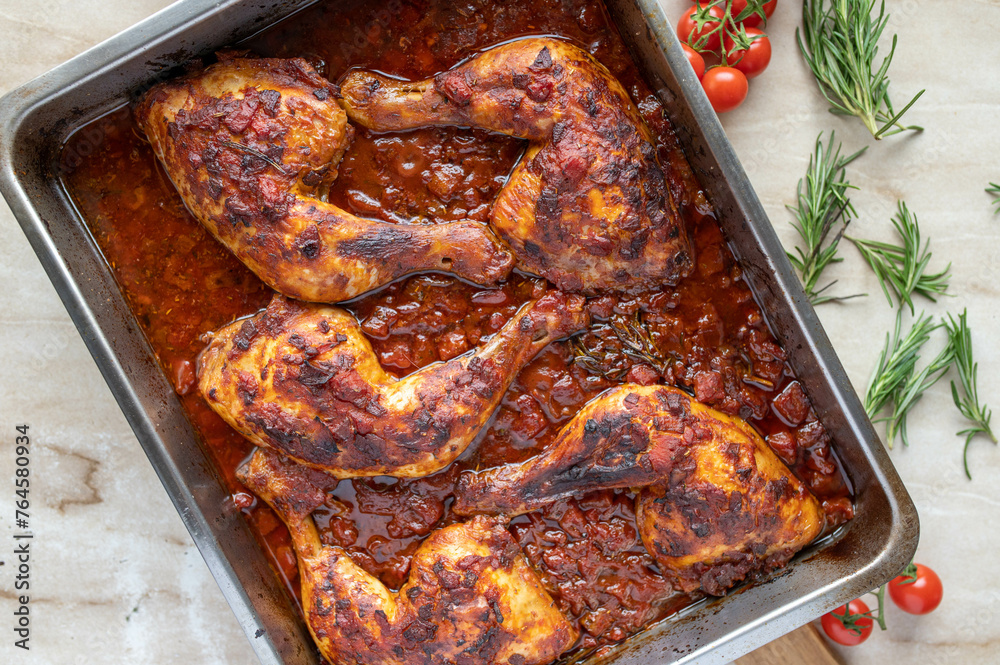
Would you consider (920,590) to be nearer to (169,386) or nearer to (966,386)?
(966,386)

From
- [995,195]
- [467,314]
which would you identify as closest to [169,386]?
[467,314]

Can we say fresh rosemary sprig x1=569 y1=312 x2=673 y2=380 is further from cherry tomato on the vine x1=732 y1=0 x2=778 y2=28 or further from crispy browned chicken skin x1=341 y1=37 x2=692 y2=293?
cherry tomato on the vine x1=732 y1=0 x2=778 y2=28

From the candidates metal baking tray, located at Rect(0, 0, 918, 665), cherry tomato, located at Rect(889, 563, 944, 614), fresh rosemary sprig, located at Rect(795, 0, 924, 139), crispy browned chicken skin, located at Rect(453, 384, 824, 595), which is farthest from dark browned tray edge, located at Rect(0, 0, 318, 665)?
cherry tomato, located at Rect(889, 563, 944, 614)

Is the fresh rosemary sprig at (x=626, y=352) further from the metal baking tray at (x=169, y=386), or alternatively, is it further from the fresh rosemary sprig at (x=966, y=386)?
the fresh rosemary sprig at (x=966, y=386)

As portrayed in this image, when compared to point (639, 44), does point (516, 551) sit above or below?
below

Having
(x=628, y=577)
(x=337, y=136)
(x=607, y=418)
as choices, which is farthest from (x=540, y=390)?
(x=337, y=136)

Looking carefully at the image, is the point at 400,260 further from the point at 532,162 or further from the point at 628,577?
the point at 628,577

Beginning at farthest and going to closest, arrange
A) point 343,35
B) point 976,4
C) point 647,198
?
point 976,4 < point 343,35 < point 647,198
